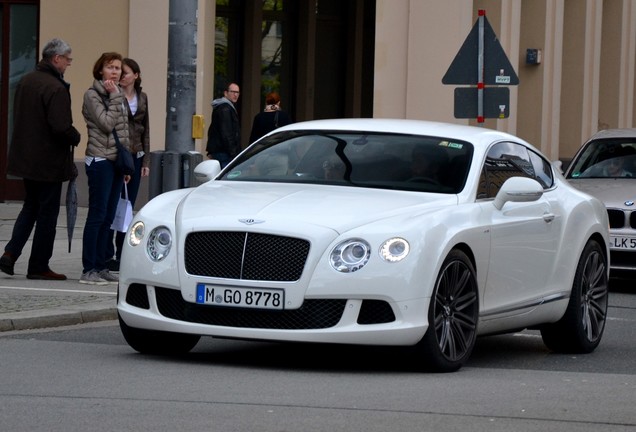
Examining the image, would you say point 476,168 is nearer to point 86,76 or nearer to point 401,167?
point 401,167

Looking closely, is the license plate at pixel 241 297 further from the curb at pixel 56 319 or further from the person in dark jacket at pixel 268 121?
the person in dark jacket at pixel 268 121

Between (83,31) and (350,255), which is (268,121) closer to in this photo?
(83,31)

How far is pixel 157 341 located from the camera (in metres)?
9.55

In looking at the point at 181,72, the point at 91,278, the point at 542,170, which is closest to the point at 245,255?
the point at 542,170

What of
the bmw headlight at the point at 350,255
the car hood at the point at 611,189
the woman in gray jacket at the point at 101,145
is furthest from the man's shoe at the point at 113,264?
the bmw headlight at the point at 350,255

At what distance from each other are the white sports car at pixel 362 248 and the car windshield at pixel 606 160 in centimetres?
645

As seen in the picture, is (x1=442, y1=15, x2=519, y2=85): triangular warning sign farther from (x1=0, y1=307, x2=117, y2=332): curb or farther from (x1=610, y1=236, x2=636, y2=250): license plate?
(x1=0, y1=307, x2=117, y2=332): curb

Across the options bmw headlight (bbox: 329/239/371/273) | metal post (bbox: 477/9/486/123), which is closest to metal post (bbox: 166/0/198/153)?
metal post (bbox: 477/9/486/123)

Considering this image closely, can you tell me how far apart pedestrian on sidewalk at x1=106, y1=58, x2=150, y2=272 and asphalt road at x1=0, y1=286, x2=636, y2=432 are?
3570 mm

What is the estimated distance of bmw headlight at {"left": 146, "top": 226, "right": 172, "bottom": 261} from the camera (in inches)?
359

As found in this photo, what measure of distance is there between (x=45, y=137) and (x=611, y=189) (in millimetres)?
6002

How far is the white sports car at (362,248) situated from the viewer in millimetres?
8773

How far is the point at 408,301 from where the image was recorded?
8.80m

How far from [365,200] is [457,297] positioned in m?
0.76
